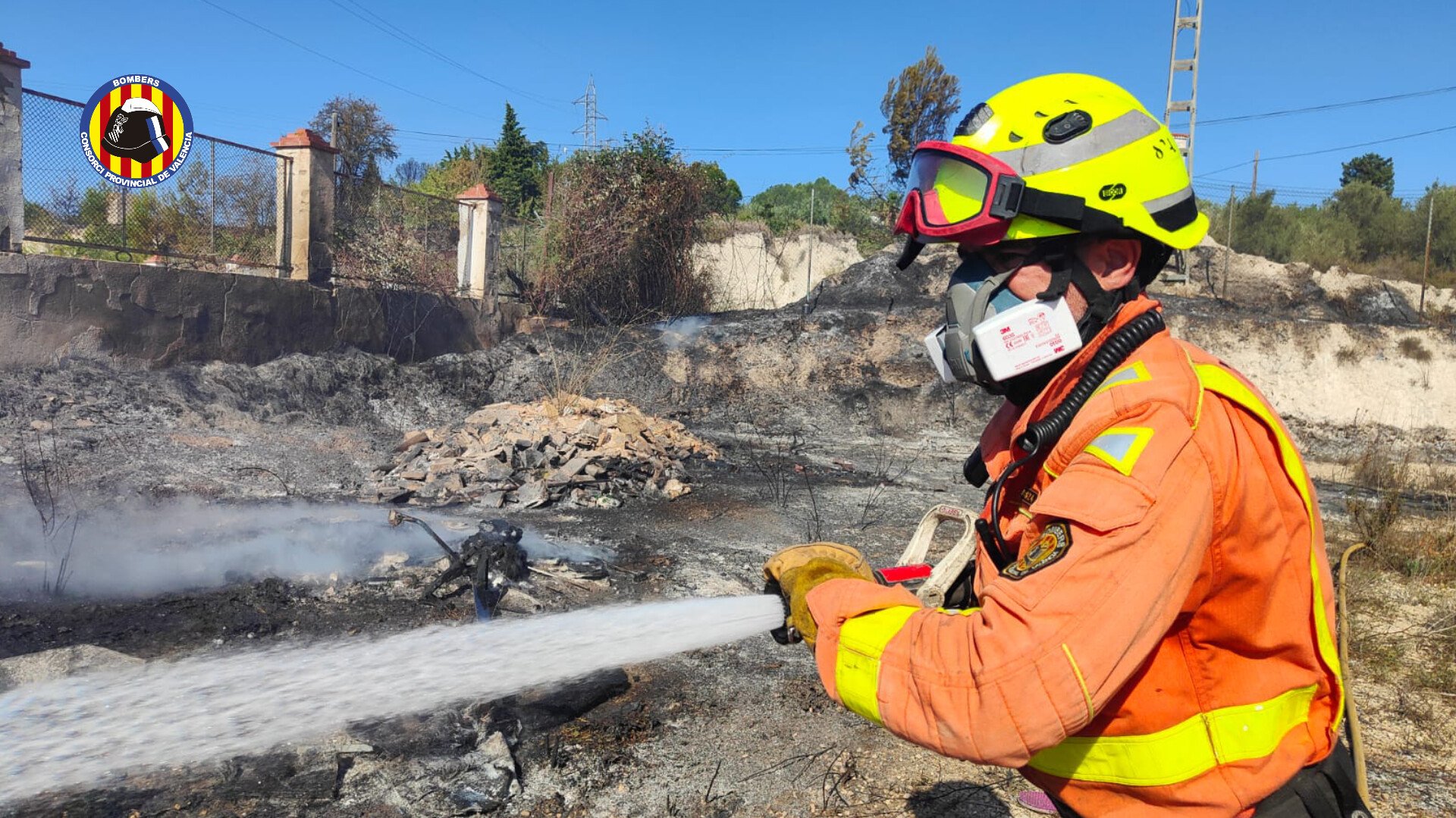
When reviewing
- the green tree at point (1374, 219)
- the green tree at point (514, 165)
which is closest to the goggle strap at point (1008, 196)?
the green tree at point (1374, 219)

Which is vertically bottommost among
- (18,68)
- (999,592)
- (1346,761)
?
(1346,761)

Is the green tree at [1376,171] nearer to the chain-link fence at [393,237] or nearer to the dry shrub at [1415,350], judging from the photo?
the dry shrub at [1415,350]

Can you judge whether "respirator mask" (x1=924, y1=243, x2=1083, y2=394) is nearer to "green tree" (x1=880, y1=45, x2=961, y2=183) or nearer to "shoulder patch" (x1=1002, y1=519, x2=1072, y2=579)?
"shoulder patch" (x1=1002, y1=519, x2=1072, y2=579)

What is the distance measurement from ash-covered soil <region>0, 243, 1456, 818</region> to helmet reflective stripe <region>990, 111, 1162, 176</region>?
7.62ft

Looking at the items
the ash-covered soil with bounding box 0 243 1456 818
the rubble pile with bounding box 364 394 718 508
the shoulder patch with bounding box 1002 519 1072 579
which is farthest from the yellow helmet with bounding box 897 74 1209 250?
the rubble pile with bounding box 364 394 718 508

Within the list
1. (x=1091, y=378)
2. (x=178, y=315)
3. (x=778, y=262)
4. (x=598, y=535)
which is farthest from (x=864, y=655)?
(x=778, y=262)

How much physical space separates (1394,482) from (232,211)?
14.8 metres

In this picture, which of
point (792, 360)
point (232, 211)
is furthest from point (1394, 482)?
point (232, 211)

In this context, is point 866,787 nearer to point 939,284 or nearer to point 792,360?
point 792,360

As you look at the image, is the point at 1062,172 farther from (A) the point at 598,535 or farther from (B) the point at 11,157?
(B) the point at 11,157

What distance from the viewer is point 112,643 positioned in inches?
162

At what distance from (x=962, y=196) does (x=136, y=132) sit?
1176cm

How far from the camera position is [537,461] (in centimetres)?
880

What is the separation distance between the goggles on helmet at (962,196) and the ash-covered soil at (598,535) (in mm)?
2185
